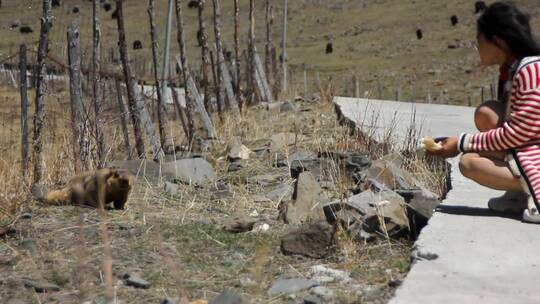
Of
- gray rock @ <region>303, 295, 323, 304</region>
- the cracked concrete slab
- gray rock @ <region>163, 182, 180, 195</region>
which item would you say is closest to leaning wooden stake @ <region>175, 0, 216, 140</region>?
gray rock @ <region>163, 182, 180, 195</region>

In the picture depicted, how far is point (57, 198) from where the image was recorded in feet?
22.1

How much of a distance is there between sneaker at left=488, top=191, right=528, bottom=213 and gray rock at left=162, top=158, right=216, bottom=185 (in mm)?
2559

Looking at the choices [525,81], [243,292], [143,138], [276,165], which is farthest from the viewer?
[143,138]

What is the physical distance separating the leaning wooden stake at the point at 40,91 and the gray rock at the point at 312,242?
2.51 metres

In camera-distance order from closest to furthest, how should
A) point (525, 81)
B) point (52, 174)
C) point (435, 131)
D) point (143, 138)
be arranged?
point (525, 81), point (52, 174), point (143, 138), point (435, 131)

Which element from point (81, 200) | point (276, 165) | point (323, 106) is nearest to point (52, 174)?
point (81, 200)

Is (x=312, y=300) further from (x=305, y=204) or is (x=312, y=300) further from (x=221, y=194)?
(x=221, y=194)

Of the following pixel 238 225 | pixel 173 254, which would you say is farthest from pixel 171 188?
pixel 173 254

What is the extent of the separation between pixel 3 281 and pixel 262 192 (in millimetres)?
2884

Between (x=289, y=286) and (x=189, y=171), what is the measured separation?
132 inches

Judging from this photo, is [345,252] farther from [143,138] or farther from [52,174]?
[143,138]

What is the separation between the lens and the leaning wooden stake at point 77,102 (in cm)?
768

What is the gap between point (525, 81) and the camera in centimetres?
565

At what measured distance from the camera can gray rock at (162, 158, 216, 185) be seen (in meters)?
7.92
